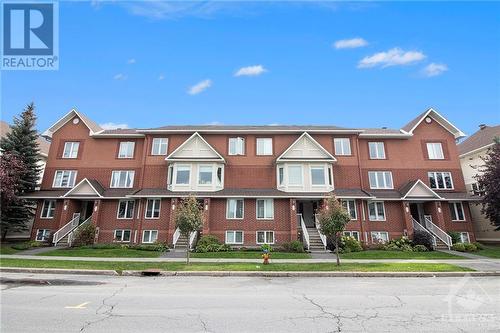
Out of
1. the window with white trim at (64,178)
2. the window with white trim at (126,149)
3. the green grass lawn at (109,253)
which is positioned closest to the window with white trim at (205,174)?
the green grass lawn at (109,253)

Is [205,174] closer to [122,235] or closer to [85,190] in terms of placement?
[122,235]

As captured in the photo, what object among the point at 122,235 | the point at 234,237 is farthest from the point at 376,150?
the point at 122,235

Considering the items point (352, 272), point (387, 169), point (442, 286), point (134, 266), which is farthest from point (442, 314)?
point (387, 169)

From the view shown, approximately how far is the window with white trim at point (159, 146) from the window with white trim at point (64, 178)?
8.29 m

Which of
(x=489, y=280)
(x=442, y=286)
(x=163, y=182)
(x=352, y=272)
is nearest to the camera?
(x=442, y=286)

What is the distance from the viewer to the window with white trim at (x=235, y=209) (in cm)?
2597

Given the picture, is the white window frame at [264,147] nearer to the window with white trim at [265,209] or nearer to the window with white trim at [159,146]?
the window with white trim at [265,209]

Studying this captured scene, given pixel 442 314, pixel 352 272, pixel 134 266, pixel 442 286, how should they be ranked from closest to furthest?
pixel 442 314 → pixel 442 286 → pixel 352 272 → pixel 134 266

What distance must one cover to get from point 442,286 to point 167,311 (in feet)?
33.5

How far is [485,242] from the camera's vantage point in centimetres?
2830

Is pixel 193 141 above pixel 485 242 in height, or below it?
above

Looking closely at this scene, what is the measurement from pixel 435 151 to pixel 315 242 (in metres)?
16.1

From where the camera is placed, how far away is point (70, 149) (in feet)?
98.2

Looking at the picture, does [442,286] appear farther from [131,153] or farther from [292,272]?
[131,153]
